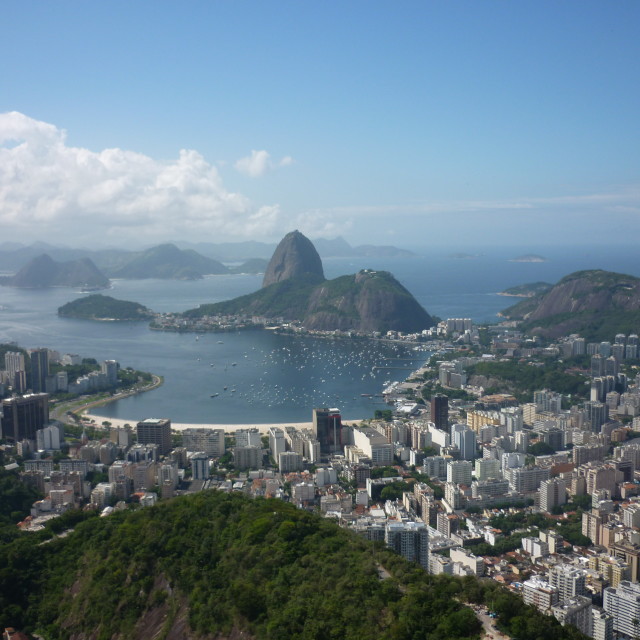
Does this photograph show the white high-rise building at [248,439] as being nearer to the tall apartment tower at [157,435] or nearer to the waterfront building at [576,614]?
the tall apartment tower at [157,435]

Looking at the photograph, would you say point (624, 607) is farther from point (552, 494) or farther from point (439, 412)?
point (439, 412)

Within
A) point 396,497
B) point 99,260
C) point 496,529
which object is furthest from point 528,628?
point 99,260

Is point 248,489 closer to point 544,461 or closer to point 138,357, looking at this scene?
point 544,461

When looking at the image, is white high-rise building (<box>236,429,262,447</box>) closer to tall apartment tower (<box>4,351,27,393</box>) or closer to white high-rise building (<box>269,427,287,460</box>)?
white high-rise building (<box>269,427,287,460</box>)

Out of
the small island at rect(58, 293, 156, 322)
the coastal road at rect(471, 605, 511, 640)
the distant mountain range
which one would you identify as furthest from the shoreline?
the distant mountain range

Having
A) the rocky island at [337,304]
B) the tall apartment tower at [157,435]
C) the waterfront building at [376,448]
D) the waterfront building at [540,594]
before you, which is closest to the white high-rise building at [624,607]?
the waterfront building at [540,594]
